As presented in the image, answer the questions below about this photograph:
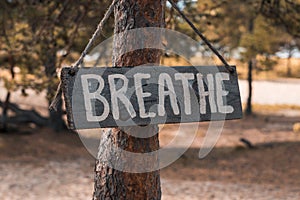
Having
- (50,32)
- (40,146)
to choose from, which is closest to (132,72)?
(50,32)

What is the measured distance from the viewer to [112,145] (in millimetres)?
3123

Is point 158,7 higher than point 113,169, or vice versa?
point 158,7

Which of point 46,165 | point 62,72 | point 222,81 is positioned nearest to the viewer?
point 62,72

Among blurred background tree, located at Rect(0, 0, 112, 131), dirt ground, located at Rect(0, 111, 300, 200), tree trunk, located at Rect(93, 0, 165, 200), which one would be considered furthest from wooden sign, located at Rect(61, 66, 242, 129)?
dirt ground, located at Rect(0, 111, 300, 200)

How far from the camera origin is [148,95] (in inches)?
101

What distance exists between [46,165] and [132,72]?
7349mm

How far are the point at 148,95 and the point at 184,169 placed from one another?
287 inches

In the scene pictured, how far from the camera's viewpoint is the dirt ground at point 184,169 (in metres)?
7.73

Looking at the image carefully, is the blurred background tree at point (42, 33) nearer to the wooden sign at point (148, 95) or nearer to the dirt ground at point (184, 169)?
the dirt ground at point (184, 169)

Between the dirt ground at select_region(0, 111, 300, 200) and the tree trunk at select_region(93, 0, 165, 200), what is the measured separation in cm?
437

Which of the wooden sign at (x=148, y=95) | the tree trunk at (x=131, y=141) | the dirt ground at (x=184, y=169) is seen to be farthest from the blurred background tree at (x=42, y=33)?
the wooden sign at (x=148, y=95)

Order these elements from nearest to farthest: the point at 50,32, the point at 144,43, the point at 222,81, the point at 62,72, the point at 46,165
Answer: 1. the point at 62,72
2. the point at 222,81
3. the point at 144,43
4. the point at 50,32
5. the point at 46,165

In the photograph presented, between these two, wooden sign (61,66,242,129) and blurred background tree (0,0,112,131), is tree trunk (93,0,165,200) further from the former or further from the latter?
blurred background tree (0,0,112,131)

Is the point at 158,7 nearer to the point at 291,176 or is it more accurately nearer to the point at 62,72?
the point at 62,72
